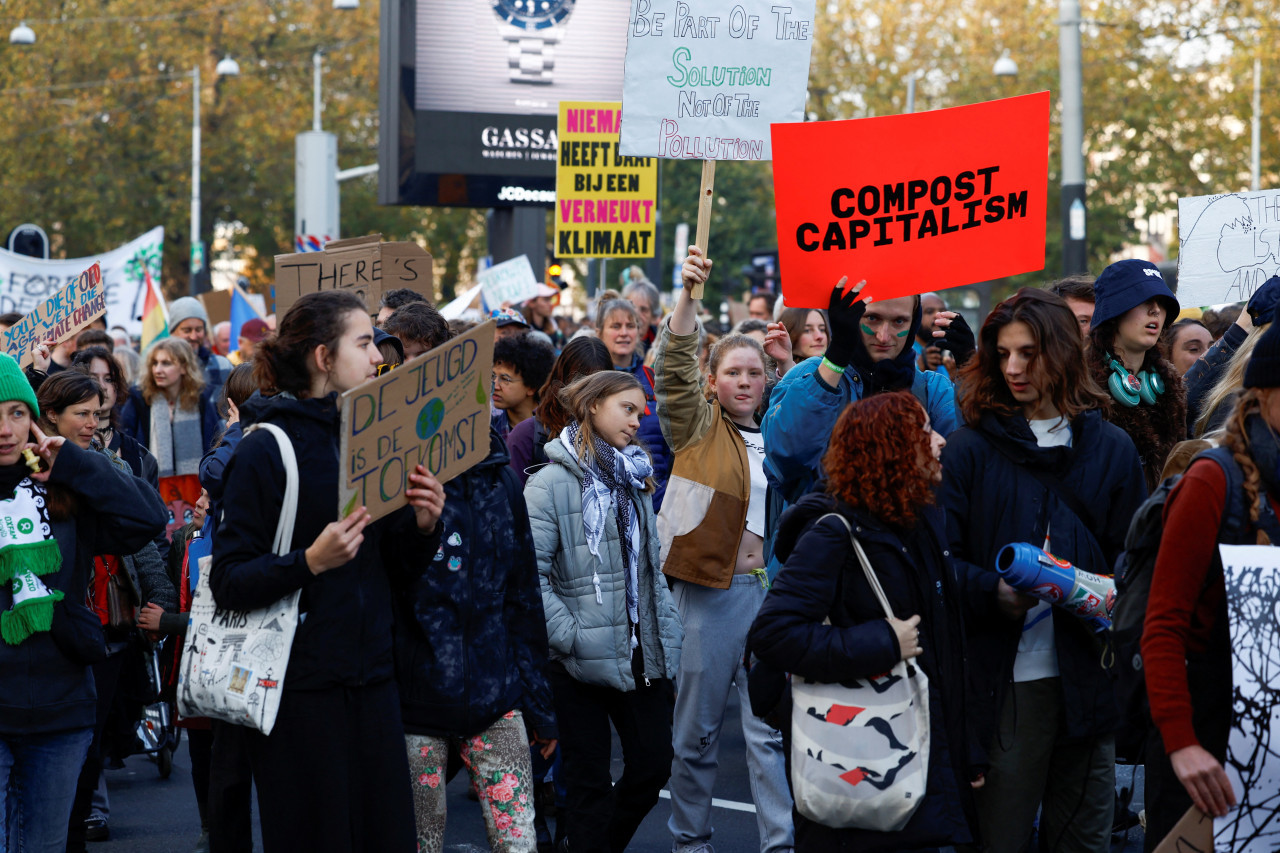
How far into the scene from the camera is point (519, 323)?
862 centimetres

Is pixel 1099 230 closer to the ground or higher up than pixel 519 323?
higher up

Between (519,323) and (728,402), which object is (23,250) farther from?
(728,402)

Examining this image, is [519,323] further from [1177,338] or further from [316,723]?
[316,723]

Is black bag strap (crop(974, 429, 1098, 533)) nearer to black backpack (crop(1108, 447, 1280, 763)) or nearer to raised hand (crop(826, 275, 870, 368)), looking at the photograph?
raised hand (crop(826, 275, 870, 368))

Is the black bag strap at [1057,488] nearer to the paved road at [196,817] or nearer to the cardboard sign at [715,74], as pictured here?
the cardboard sign at [715,74]

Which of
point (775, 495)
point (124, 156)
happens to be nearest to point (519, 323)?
point (775, 495)

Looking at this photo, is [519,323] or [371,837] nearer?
[371,837]

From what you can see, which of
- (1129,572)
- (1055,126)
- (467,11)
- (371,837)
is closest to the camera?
(1129,572)

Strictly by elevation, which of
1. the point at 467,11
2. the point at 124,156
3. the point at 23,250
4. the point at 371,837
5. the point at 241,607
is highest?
the point at 124,156

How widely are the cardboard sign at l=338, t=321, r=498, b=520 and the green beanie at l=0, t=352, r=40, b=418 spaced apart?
1.43 m

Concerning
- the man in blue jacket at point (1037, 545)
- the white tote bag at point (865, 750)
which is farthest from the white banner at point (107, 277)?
the white tote bag at point (865, 750)

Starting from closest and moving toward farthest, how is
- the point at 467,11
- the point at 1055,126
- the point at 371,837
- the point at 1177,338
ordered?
the point at 371,837 < the point at 1177,338 < the point at 467,11 < the point at 1055,126

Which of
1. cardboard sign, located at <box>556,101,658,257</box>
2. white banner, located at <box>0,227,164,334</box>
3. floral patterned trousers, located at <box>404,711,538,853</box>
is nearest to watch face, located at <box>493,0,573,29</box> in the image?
white banner, located at <box>0,227,164,334</box>

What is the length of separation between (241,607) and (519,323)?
4945mm
